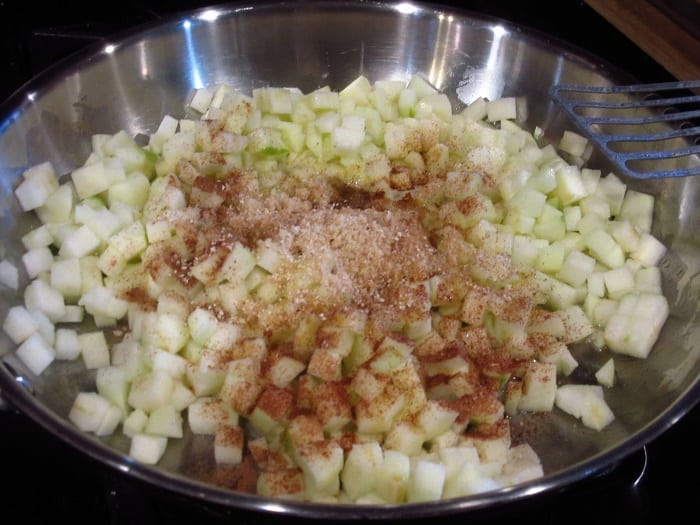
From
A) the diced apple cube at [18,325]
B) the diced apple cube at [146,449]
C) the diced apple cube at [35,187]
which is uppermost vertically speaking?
the diced apple cube at [35,187]

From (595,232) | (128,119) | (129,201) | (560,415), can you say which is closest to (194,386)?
(129,201)

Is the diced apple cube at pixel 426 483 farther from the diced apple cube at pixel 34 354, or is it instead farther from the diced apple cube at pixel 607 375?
the diced apple cube at pixel 34 354

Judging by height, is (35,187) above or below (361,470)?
above

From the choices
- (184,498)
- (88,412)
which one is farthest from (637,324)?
(88,412)

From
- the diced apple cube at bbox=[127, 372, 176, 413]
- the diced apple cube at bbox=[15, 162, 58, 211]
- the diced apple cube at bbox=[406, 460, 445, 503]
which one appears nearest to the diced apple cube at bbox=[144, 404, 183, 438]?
the diced apple cube at bbox=[127, 372, 176, 413]

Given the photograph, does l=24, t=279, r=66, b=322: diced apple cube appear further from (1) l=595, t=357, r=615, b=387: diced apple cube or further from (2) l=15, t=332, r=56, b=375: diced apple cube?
(1) l=595, t=357, r=615, b=387: diced apple cube

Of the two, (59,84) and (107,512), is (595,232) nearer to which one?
(107,512)

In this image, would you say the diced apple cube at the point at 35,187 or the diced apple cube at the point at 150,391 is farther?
the diced apple cube at the point at 35,187

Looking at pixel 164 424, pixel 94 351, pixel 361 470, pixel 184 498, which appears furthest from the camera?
pixel 94 351

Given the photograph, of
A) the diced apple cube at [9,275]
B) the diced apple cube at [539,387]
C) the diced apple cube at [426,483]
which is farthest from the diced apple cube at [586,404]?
the diced apple cube at [9,275]

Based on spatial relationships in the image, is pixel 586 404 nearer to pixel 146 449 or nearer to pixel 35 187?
pixel 146 449

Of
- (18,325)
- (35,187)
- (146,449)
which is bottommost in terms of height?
(146,449)

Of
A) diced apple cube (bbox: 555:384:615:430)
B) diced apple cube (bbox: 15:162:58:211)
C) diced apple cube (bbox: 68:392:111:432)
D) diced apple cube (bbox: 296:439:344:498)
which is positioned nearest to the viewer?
diced apple cube (bbox: 296:439:344:498)
